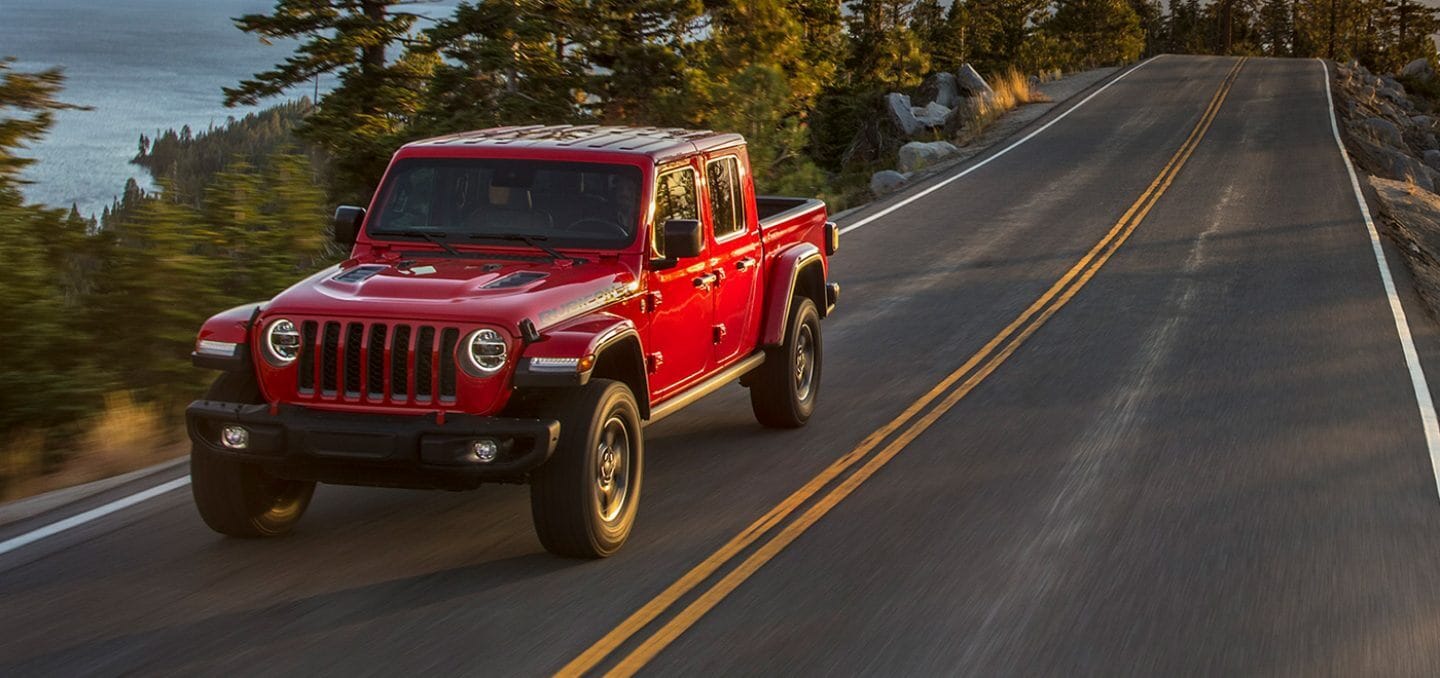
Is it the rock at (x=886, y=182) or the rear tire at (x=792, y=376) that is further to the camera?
the rock at (x=886, y=182)

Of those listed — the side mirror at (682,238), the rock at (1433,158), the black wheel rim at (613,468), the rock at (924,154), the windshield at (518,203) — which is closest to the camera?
the black wheel rim at (613,468)

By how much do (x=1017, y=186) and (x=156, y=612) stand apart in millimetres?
20949

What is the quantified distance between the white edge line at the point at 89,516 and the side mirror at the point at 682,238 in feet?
10.0

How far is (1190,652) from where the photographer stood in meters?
5.71

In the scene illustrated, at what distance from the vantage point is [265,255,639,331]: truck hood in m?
6.37

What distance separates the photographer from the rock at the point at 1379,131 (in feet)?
123

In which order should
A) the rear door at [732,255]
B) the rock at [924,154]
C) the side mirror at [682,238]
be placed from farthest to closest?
the rock at [924,154]
the rear door at [732,255]
the side mirror at [682,238]

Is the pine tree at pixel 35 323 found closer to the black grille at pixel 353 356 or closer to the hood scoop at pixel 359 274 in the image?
the hood scoop at pixel 359 274

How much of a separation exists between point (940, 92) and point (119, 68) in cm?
2953

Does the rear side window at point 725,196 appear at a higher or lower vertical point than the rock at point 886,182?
higher

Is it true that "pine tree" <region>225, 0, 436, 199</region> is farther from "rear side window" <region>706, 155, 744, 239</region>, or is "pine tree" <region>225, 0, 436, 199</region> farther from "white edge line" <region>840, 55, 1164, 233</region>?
"rear side window" <region>706, 155, 744, 239</region>

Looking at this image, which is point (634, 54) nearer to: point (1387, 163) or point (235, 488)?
point (1387, 163)

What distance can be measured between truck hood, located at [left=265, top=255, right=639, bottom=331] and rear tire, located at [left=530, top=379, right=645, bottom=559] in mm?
433

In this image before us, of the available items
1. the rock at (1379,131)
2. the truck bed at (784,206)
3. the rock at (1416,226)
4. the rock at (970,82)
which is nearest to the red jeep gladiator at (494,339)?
the truck bed at (784,206)
